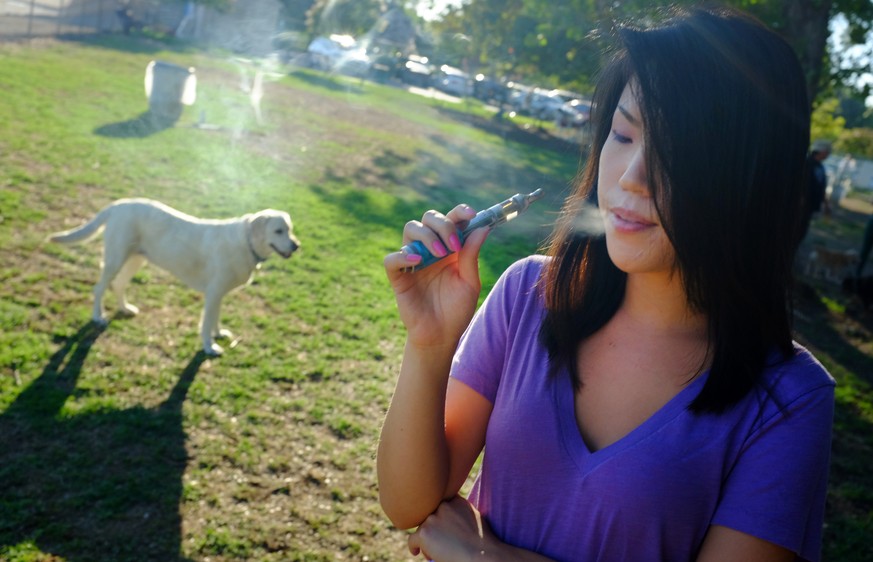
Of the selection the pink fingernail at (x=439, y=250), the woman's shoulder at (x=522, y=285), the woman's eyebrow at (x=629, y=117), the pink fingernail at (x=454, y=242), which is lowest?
the woman's shoulder at (x=522, y=285)

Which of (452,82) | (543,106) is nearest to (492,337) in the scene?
(543,106)

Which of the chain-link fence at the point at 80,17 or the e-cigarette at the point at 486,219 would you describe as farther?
the chain-link fence at the point at 80,17

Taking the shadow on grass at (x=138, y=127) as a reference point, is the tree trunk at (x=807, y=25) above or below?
above

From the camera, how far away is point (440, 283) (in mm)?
1676

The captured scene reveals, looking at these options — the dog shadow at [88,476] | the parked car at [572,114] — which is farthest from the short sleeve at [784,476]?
the parked car at [572,114]

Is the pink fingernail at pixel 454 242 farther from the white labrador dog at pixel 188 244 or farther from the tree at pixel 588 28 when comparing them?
the white labrador dog at pixel 188 244

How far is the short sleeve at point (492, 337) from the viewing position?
5.50 ft

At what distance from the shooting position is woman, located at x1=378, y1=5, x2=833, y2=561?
1.38 m

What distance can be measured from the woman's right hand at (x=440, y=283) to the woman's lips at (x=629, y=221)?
30 cm

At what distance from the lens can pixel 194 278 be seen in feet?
18.8

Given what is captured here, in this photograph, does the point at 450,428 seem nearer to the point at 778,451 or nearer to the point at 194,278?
the point at 778,451

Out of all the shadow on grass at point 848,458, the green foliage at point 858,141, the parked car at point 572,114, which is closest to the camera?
the shadow on grass at point 848,458

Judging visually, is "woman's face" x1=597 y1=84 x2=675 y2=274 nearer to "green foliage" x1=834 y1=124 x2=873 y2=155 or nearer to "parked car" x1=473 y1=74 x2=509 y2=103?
"green foliage" x1=834 y1=124 x2=873 y2=155

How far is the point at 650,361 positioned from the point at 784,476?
36 centimetres
